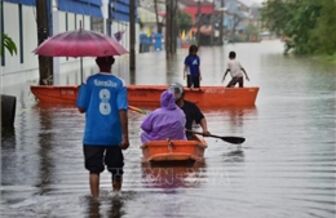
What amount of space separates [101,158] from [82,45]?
1782mm

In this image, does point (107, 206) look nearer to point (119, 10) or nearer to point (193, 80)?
point (193, 80)

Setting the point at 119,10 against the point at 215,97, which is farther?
the point at 119,10

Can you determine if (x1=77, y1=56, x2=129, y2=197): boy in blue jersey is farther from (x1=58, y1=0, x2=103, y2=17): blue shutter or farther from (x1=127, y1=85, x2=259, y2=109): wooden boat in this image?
(x1=58, y1=0, x2=103, y2=17): blue shutter

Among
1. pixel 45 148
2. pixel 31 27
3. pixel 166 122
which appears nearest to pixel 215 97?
pixel 45 148

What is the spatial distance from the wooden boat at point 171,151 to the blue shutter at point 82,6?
30.5 m

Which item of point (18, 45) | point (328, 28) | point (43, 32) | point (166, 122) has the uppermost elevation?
point (328, 28)

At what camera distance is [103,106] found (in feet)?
29.7

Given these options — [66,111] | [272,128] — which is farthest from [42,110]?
[272,128]

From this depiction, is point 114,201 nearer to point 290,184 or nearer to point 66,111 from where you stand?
point 290,184

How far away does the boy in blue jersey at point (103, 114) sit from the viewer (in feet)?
29.6

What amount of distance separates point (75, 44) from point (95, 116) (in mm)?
1867

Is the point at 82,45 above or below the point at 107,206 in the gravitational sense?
above

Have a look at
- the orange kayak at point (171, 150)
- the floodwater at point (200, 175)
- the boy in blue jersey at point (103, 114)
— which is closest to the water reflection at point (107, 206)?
the floodwater at point (200, 175)

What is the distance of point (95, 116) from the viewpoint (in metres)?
9.09
